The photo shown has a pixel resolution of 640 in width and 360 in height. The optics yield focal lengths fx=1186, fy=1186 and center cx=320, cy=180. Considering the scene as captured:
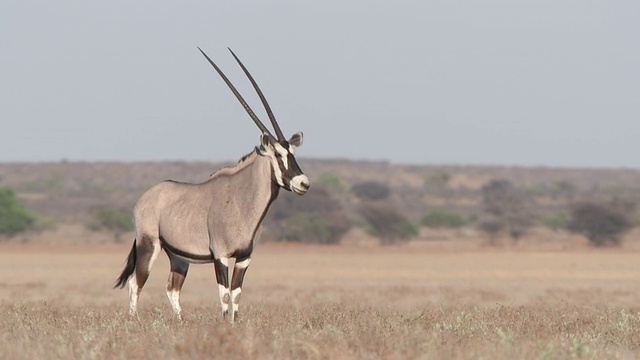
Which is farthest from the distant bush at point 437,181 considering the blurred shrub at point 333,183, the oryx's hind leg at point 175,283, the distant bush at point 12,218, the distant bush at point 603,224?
the oryx's hind leg at point 175,283

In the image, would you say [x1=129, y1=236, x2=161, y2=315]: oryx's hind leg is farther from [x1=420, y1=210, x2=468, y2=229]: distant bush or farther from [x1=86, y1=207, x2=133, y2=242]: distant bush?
[x1=420, y1=210, x2=468, y2=229]: distant bush

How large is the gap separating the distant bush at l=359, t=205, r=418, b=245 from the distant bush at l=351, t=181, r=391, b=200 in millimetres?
28251

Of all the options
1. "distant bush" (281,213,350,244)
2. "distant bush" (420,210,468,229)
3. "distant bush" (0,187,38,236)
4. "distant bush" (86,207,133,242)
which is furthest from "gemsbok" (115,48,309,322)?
"distant bush" (420,210,468,229)

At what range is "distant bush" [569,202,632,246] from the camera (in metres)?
51.1

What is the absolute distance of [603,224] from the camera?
5134 cm

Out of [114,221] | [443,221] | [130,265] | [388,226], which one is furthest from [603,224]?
[130,265]

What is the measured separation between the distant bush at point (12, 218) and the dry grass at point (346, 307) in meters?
5.63

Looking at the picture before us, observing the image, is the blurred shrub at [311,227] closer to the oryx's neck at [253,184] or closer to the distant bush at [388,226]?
the distant bush at [388,226]

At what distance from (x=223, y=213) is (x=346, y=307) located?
106 inches

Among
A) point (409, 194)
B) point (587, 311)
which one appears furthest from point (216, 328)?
point (409, 194)

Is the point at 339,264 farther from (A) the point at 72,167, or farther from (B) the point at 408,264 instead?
(A) the point at 72,167

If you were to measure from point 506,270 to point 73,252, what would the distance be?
57.2 ft

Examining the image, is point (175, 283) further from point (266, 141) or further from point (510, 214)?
point (510, 214)

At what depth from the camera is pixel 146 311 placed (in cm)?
1310
